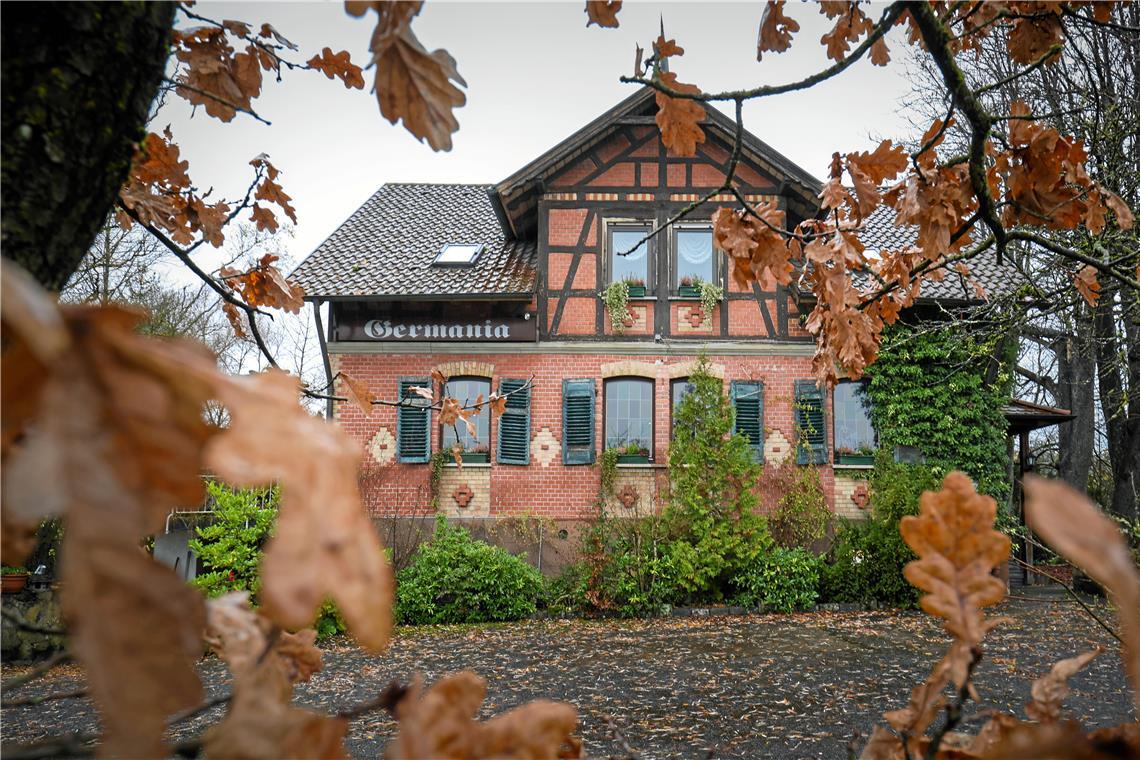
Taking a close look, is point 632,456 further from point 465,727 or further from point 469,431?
point 465,727

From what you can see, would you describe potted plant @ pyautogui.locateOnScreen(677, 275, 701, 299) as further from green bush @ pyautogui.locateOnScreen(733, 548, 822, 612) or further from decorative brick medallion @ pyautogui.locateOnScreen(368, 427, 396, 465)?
decorative brick medallion @ pyautogui.locateOnScreen(368, 427, 396, 465)

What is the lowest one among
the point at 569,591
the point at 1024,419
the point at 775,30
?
the point at 569,591

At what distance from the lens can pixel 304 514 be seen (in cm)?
33

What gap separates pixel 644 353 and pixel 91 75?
40.8ft

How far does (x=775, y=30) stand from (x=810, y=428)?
1123cm

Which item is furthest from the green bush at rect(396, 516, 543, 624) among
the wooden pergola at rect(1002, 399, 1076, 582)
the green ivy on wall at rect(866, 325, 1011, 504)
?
the wooden pergola at rect(1002, 399, 1076, 582)

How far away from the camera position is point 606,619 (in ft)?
36.3

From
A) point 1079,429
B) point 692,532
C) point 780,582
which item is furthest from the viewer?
point 1079,429

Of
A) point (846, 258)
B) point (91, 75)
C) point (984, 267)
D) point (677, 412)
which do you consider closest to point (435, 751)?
point (91, 75)

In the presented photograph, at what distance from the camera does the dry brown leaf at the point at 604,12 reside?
1836mm

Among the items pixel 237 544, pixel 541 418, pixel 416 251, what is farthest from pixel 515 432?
pixel 237 544

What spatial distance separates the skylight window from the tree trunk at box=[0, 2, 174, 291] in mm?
13351

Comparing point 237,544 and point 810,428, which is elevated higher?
point 810,428

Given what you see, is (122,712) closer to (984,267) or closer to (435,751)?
(435,751)
